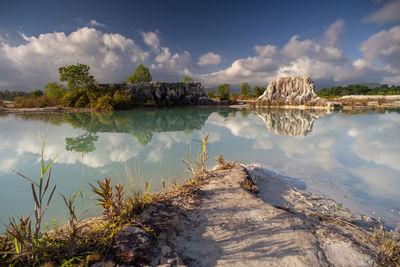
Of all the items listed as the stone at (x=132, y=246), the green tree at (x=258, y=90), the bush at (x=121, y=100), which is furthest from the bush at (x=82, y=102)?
the green tree at (x=258, y=90)

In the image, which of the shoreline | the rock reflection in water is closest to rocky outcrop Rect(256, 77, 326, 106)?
the rock reflection in water

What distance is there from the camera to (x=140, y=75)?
4769 cm

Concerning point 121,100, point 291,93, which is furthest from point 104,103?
point 291,93

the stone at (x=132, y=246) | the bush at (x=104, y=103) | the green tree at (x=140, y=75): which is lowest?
the stone at (x=132, y=246)

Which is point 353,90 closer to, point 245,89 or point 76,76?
point 245,89

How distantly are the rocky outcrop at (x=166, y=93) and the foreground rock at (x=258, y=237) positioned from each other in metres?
35.6

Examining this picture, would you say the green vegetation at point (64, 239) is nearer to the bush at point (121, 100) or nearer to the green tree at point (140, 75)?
the bush at point (121, 100)

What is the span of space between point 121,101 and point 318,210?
33742 mm

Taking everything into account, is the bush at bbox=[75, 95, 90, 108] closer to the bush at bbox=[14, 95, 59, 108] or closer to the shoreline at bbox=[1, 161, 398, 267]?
the bush at bbox=[14, 95, 59, 108]

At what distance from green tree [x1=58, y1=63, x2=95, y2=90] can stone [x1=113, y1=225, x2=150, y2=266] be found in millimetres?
40618

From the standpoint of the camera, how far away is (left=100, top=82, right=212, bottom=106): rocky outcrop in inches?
1406

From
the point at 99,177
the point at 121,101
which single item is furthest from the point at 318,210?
the point at 121,101

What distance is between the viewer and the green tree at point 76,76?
3228 cm

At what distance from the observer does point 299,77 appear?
3938 centimetres
